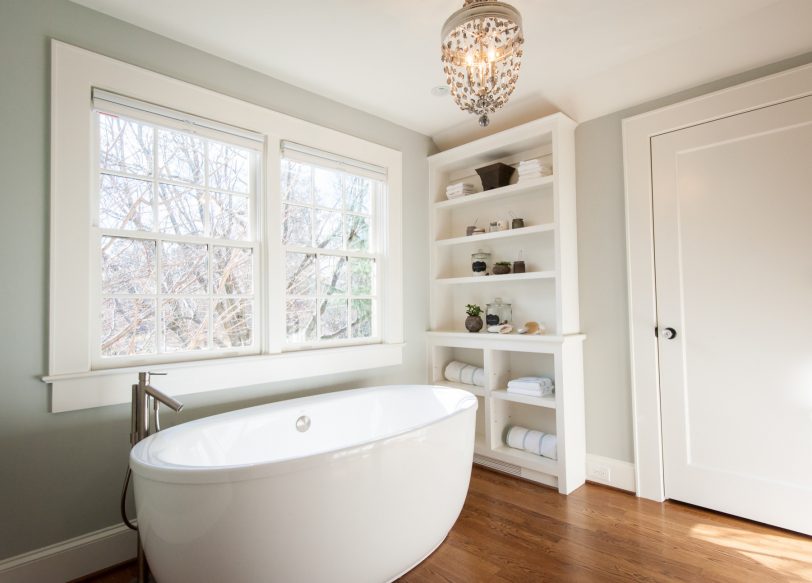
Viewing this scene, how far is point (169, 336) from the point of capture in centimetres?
228

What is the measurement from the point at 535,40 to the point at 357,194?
151 centimetres

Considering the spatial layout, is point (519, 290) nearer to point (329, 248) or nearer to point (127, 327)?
point (329, 248)

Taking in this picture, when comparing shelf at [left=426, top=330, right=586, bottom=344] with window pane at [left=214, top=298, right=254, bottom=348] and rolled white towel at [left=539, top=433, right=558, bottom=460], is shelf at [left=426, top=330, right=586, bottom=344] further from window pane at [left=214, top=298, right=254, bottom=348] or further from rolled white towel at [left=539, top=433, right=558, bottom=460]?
window pane at [left=214, top=298, right=254, bottom=348]

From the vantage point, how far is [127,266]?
2.16 metres

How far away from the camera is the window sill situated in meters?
1.92

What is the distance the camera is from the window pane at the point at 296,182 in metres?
2.76

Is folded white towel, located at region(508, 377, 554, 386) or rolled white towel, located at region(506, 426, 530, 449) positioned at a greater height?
folded white towel, located at region(508, 377, 554, 386)

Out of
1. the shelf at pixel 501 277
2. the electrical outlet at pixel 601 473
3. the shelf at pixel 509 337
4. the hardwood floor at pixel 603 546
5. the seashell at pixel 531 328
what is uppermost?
the shelf at pixel 501 277

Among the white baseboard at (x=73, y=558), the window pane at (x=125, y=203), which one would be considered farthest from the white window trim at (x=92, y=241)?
the white baseboard at (x=73, y=558)

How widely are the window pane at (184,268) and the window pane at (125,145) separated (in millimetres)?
411

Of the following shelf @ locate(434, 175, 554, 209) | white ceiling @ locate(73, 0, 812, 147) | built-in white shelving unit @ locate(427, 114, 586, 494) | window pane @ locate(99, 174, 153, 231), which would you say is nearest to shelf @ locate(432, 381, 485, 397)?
built-in white shelving unit @ locate(427, 114, 586, 494)

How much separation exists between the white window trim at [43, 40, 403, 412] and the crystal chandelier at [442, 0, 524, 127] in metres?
1.35

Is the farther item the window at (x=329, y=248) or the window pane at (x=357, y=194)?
the window pane at (x=357, y=194)

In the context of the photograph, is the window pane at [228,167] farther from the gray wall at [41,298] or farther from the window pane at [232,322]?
the window pane at [232,322]
